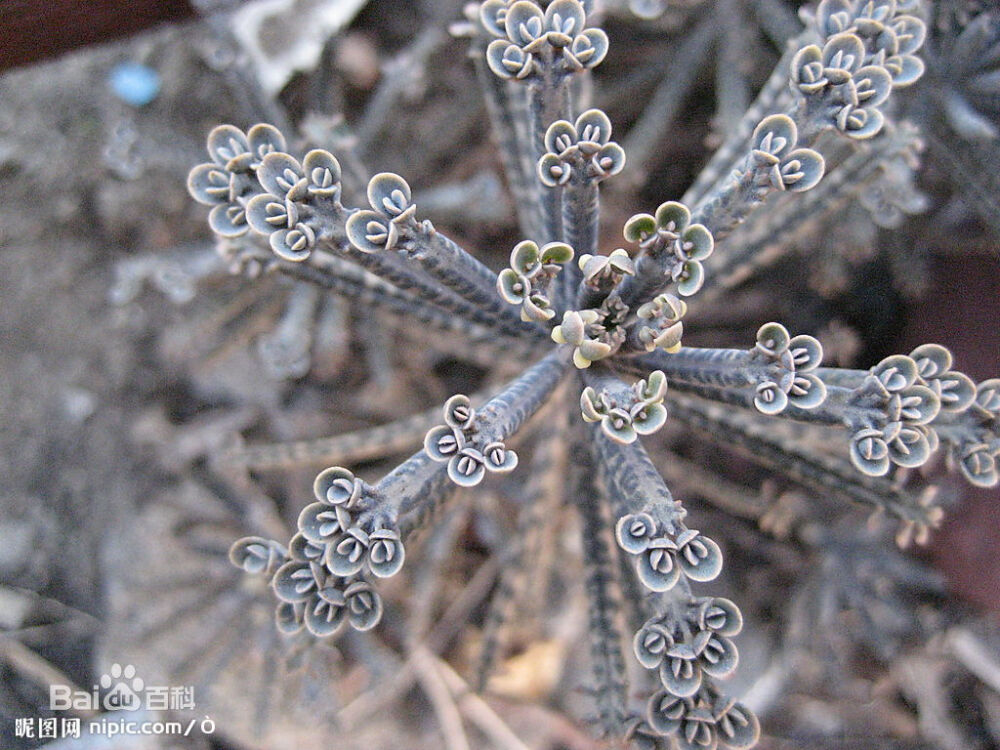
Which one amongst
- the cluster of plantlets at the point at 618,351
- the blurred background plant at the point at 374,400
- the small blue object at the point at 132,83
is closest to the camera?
the cluster of plantlets at the point at 618,351

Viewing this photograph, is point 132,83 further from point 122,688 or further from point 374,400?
point 122,688

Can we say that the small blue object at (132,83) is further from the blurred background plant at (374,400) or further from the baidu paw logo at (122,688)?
the baidu paw logo at (122,688)

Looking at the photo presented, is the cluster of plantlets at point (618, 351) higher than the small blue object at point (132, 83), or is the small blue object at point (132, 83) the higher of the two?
the cluster of plantlets at point (618, 351)

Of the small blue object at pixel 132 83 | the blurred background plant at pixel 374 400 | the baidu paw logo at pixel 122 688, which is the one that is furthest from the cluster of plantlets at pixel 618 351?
the small blue object at pixel 132 83

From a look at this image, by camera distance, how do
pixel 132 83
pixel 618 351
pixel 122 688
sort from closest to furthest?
pixel 618 351 < pixel 122 688 < pixel 132 83

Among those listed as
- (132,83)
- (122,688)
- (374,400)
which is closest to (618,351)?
(374,400)

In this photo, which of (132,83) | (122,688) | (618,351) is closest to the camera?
(618,351)
